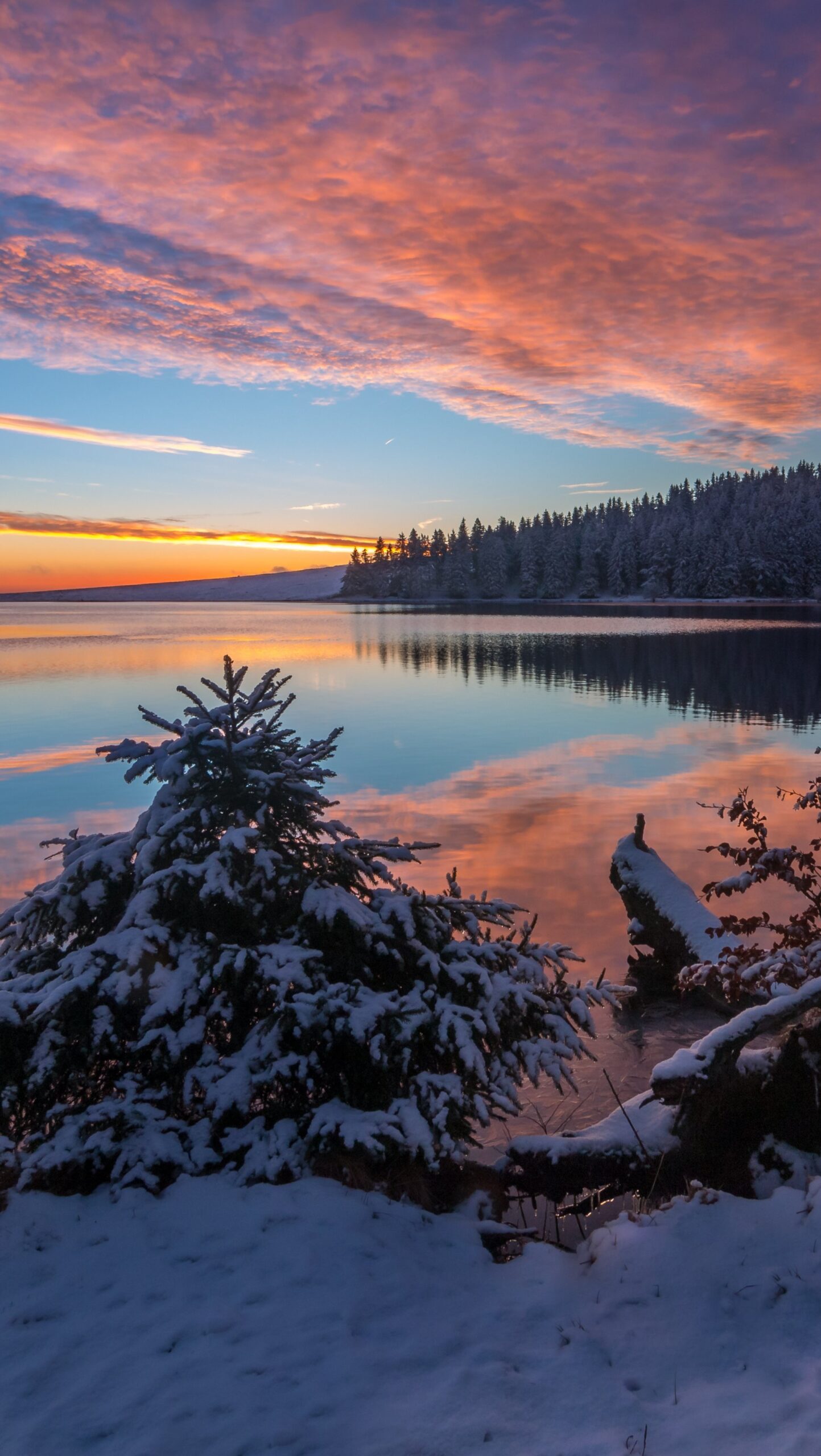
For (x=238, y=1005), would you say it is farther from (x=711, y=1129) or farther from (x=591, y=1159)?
(x=711, y=1129)

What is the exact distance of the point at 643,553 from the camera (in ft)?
461

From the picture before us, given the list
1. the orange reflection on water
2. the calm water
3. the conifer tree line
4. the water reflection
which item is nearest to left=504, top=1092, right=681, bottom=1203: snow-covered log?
the calm water

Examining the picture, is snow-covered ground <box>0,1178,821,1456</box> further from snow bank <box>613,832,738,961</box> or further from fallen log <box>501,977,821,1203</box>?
snow bank <box>613,832,738,961</box>

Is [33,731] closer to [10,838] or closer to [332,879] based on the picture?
[10,838]

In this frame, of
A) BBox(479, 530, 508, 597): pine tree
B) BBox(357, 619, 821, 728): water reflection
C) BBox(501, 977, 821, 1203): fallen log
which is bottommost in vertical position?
BBox(501, 977, 821, 1203): fallen log

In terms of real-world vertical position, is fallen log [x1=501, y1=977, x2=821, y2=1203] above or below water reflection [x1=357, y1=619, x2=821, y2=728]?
below

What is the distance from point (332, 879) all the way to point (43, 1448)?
3.18 meters

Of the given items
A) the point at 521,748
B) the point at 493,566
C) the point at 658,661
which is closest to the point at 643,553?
the point at 493,566

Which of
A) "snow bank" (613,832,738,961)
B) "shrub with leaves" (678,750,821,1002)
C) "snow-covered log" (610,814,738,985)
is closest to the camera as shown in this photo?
"shrub with leaves" (678,750,821,1002)

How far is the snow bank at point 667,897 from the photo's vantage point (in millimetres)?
9203

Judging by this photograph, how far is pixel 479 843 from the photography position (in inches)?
587

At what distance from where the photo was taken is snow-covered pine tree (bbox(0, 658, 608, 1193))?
4531 millimetres

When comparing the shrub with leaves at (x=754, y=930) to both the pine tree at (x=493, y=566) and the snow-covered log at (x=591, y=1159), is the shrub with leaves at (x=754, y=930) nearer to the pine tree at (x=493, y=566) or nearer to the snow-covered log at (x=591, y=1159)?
the snow-covered log at (x=591, y=1159)

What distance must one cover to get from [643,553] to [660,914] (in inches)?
5489
